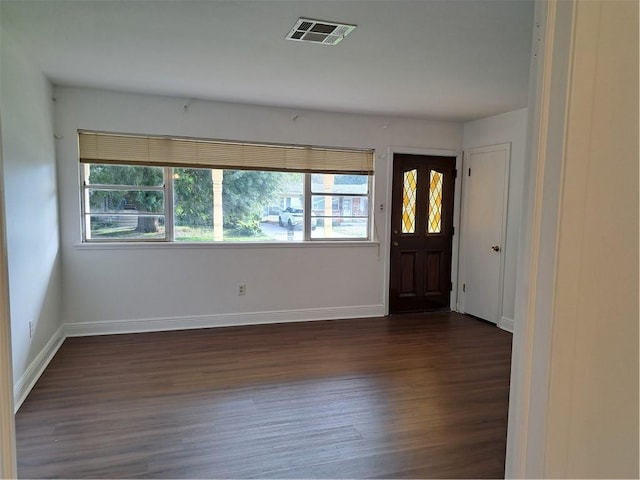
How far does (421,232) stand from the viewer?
17.6 ft

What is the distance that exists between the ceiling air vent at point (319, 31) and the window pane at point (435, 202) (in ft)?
9.83

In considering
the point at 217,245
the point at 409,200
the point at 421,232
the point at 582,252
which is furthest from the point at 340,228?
the point at 582,252

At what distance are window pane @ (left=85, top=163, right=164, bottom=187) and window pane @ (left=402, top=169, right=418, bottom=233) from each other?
9.19 ft

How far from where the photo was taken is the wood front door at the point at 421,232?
5.25 m

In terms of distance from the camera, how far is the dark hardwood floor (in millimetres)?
2225

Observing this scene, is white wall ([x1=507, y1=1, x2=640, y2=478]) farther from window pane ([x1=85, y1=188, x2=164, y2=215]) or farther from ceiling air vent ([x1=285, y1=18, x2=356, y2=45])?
window pane ([x1=85, y1=188, x2=164, y2=215])

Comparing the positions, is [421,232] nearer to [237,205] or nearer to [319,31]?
[237,205]

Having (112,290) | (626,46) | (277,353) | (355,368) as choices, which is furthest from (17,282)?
(626,46)

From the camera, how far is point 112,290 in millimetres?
4316

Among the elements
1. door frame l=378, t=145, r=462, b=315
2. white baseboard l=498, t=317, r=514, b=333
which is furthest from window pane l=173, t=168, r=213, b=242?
white baseboard l=498, t=317, r=514, b=333

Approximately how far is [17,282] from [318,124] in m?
3.22

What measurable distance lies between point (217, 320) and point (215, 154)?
1.79 metres

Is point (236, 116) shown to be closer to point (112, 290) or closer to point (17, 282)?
point (112, 290)

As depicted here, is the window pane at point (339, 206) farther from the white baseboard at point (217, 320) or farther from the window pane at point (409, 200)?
the white baseboard at point (217, 320)
